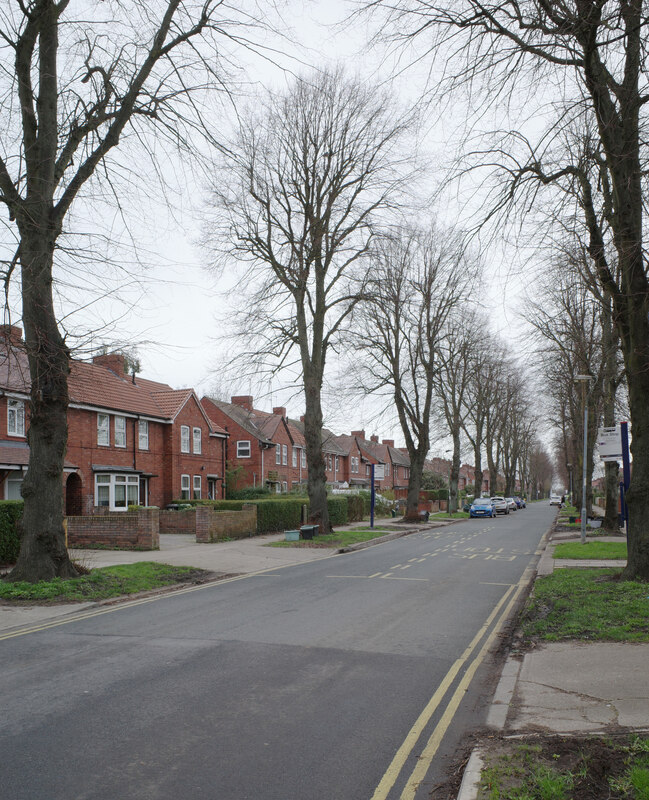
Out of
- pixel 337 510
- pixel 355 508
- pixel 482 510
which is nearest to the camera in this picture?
pixel 337 510

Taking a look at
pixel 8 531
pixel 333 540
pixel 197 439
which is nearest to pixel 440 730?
pixel 8 531

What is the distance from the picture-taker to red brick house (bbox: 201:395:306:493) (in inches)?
2072

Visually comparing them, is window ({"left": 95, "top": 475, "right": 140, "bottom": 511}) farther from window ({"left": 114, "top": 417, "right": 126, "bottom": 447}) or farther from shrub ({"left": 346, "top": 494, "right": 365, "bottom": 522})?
shrub ({"left": 346, "top": 494, "right": 365, "bottom": 522})

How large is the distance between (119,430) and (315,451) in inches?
524

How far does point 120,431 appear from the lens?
1364 inches

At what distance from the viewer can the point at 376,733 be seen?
5.23 meters

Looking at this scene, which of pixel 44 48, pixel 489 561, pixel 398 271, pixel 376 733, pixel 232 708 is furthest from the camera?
pixel 398 271

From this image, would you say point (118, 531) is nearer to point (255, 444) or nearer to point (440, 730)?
point (440, 730)

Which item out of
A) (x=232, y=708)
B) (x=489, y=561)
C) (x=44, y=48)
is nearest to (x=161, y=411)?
(x=489, y=561)

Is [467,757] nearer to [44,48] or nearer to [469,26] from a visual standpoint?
[469,26]

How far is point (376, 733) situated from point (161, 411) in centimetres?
3509

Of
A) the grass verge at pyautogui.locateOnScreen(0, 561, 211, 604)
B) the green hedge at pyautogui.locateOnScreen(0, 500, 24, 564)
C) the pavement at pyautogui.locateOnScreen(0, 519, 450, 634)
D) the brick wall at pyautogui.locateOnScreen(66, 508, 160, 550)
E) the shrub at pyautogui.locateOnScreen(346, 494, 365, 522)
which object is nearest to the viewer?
the pavement at pyautogui.locateOnScreen(0, 519, 450, 634)

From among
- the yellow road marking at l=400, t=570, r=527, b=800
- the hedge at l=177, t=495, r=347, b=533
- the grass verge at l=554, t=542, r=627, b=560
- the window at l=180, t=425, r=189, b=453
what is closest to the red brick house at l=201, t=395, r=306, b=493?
the window at l=180, t=425, r=189, b=453

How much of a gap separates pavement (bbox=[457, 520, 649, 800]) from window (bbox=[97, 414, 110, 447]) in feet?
94.0
